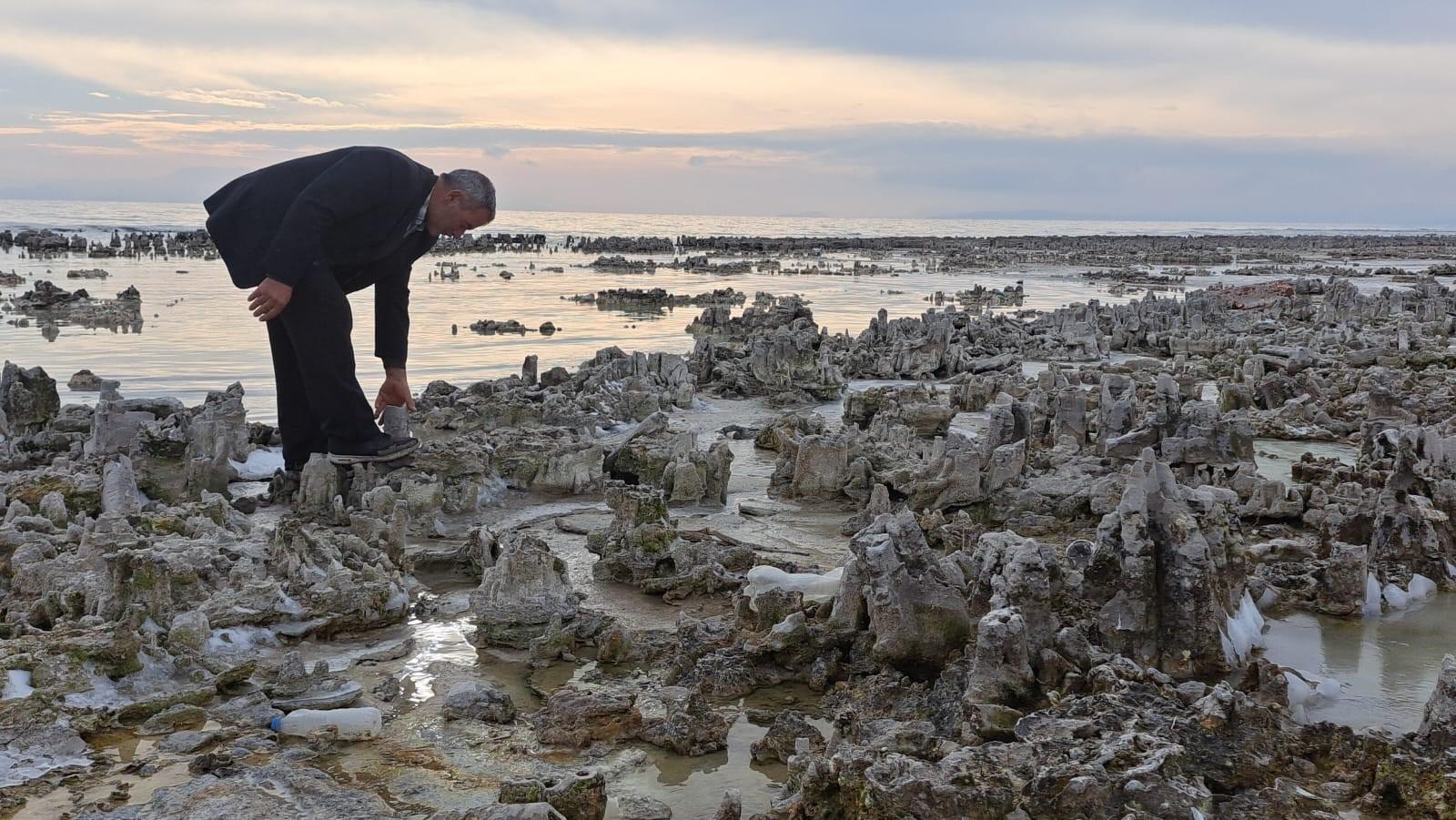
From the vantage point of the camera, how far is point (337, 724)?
371 cm

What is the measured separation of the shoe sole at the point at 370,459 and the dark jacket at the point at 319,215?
107cm

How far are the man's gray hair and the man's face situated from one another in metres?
0.03

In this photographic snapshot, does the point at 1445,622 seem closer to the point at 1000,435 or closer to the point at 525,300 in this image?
the point at 1000,435

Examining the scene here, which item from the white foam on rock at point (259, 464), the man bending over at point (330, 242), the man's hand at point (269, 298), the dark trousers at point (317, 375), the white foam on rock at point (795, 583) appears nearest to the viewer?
the white foam on rock at point (795, 583)

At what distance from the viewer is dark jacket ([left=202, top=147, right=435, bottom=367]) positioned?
235 inches

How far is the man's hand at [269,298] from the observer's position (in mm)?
5867

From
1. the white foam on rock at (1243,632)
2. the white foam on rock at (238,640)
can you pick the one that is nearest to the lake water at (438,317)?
the white foam on rock at (238,640)

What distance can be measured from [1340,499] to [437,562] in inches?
194

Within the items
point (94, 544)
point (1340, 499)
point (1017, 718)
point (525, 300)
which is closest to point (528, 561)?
point (94, 544)

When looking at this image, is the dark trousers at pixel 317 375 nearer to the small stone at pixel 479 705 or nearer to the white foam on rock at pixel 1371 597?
the small stone at pixel 479 705

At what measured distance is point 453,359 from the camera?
13.8 meters

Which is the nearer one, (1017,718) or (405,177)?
(1017,718)

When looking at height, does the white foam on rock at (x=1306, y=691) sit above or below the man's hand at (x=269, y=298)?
below

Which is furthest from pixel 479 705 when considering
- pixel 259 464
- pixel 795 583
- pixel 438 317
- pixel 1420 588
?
pixel 438 317
